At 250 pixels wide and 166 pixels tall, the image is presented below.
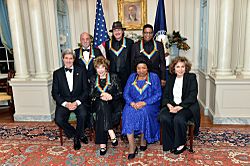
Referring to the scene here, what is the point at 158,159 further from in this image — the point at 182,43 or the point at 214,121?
the point at 182,43

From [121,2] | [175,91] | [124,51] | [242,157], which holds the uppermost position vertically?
[121,2]

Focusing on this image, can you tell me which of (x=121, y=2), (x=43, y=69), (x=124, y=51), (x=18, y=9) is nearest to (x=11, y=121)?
(x=43, y=69)

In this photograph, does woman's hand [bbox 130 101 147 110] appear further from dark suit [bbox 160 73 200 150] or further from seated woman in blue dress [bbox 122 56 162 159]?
dark suit [bbox 160 73 200 150]

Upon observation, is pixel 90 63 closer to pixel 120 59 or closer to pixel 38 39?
pixel 120 59

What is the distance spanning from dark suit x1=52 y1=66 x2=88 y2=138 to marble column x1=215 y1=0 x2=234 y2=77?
2.37 metres

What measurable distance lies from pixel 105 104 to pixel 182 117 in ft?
3.53

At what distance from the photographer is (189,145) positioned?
3.33 metres

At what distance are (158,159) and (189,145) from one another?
626mm

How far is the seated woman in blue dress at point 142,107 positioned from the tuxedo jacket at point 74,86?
68 cm

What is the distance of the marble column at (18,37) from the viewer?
14.3 feet

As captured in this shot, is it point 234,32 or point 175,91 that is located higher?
Result: point 234,32

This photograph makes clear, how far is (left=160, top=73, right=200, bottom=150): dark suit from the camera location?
119 inches

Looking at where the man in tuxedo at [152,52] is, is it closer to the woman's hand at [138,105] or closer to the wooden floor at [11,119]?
the woman's hand at [138,105]

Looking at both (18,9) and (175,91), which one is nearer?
(175,91)
